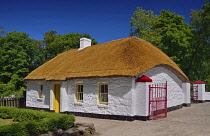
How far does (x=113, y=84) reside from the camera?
12.5 metres

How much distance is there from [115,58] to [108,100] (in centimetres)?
280

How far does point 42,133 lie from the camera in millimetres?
7984

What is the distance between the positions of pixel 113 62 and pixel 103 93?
6.86ft

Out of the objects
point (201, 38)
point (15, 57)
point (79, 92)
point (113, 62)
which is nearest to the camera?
point (113, 62)

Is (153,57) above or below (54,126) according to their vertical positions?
above

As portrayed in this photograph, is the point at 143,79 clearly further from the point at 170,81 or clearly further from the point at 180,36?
the point at 180,36

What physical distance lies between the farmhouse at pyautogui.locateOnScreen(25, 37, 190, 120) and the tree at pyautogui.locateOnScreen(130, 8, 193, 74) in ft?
30.7

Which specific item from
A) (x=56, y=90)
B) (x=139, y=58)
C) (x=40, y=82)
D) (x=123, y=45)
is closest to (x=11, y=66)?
(x=40, y=82)

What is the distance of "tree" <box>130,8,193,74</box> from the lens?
84.9 feet

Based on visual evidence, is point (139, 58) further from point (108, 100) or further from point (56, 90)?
point (56, 90)

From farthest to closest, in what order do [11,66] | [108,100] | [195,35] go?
[11,66] → [195,35] → [108,100]

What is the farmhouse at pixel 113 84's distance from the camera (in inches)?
461

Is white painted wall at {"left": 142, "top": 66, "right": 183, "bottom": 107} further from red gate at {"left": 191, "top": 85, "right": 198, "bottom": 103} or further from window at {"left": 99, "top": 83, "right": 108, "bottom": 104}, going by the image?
red gate at {"left": 191, "top": 85, "right": 198, "bottom": 103}

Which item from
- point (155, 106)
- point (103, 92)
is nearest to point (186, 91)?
point (155, 106)
